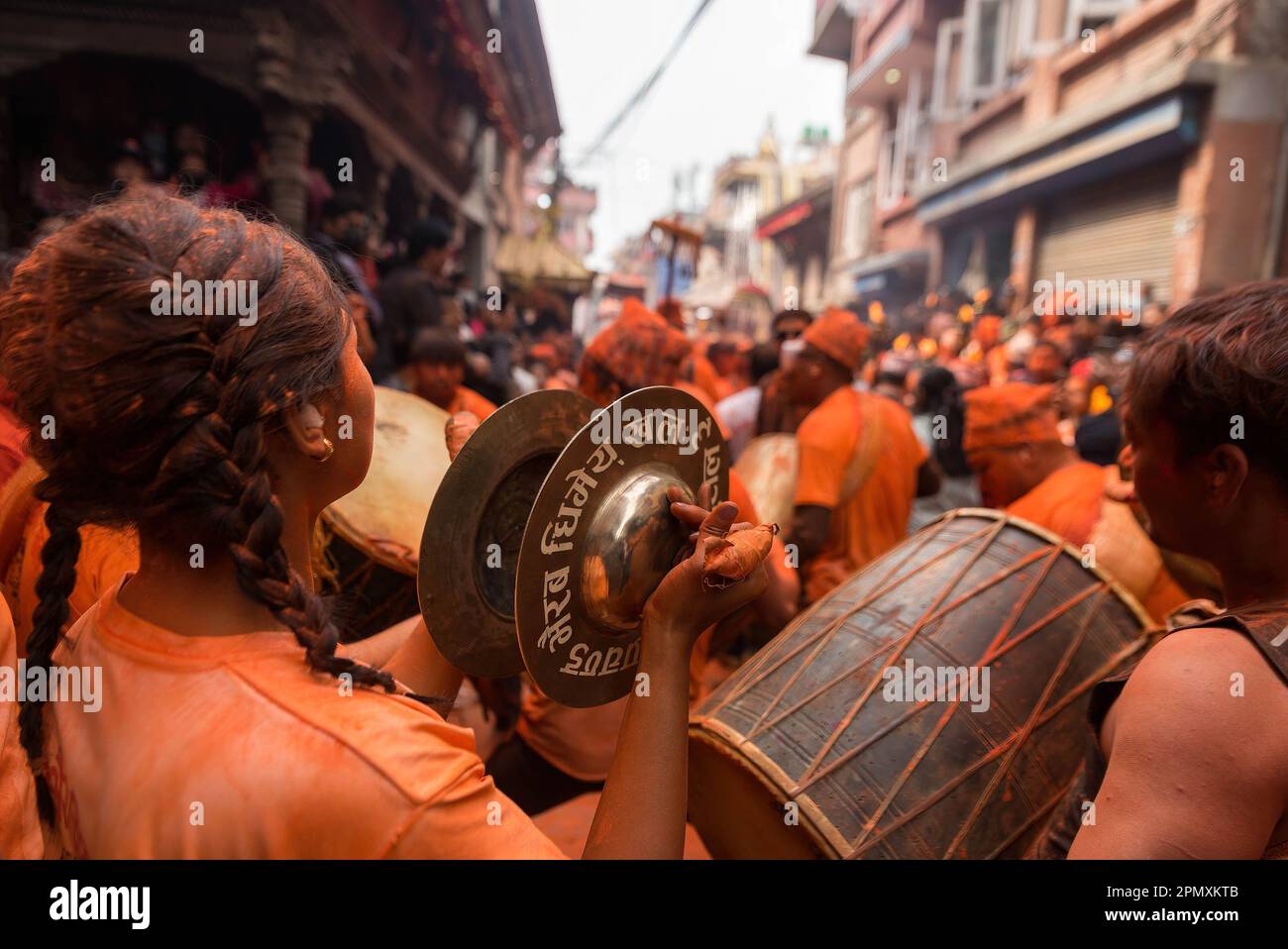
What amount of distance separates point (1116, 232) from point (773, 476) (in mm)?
11564

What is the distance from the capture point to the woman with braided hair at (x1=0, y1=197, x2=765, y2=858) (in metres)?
0.95

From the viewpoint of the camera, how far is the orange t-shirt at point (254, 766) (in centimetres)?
94

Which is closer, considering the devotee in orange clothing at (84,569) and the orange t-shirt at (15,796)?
the orange t-shirt at (15,796)

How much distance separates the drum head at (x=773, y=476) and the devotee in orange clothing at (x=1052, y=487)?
33.4 inches

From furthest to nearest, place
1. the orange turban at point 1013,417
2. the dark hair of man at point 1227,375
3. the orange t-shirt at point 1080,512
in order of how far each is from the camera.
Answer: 1. the orange turban at point 1013,417
2. the orange t-shirt at point 1080,512
3. the dark hair of man at point 1227,375

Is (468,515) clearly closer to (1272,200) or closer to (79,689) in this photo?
(79,689)

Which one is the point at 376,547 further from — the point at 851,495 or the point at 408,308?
the point at 408,308

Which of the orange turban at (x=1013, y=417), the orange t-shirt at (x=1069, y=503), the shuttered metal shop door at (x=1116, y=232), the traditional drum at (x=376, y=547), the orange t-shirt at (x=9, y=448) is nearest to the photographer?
the orange t-shirt at (x=9, y=448)

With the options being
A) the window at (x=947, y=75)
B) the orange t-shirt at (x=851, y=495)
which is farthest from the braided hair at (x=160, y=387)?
the window at (x=947, y=75)

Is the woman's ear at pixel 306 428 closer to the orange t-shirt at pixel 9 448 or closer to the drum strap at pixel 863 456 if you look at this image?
the orange t-shirt at pixel 9 448

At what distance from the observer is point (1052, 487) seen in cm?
358

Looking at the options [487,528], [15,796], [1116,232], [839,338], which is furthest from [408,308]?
[1116,232]

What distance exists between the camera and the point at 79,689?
106 cm
